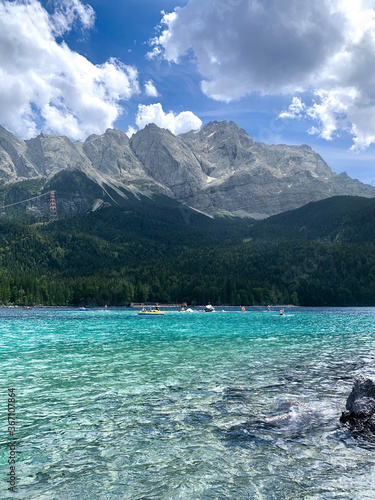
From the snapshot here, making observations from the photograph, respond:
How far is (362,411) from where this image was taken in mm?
21453

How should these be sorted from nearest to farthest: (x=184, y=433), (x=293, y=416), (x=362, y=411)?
(x=184, y=433)
(x=362, y=411)
(x=293, y=416)

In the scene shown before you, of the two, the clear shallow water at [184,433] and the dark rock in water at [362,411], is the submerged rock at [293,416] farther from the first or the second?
the dark rock in water at [362,411]

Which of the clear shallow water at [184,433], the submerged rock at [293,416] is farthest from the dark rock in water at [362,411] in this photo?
the submerged rock at [293,416]

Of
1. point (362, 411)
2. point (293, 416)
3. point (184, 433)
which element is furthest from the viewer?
point (293, 416)

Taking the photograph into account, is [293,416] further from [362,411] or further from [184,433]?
[184,433]

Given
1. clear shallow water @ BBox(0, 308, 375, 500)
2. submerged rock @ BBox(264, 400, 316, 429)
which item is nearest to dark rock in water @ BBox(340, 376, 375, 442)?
clear shallow water @ BBox(0, 308, 375, 500)

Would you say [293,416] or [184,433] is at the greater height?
[184,433]

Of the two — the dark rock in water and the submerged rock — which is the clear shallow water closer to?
the submerged rock

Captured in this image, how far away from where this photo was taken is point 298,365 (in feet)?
133

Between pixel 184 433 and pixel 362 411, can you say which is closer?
pixel 184 433

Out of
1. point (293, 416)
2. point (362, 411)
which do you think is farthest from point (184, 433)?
point (362, 411)

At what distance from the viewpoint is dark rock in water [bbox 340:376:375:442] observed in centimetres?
2073

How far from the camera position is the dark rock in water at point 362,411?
20.7 meters

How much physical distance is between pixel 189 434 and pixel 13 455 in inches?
311
